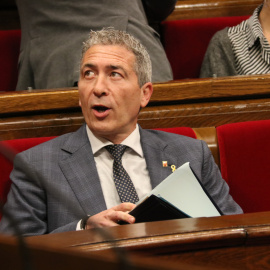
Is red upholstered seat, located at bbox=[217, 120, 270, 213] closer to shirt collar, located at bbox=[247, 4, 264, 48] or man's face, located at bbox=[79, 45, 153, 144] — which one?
man's face, located at bbox=[79, 45, 153, 144]

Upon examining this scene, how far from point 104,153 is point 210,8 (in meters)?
0.58

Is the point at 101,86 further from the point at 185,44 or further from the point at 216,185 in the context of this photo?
the point at 185,44

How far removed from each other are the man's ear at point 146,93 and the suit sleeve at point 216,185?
10 centimetres

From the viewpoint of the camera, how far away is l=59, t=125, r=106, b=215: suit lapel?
62cm

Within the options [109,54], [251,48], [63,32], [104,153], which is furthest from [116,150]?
[251,48]

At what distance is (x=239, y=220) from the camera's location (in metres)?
0.41

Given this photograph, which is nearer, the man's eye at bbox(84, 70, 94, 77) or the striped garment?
the man's eye at bbox(84, 70, 94, 77)

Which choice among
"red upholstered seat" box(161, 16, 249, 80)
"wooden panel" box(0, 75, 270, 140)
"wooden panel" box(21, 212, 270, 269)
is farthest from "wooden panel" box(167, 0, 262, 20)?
"wooden panel" box(21, 212, 270, 269)

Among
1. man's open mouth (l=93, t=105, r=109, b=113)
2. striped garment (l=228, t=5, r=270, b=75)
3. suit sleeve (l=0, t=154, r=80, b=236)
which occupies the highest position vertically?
striped garment (l=228, t=5, r=270, b=75)

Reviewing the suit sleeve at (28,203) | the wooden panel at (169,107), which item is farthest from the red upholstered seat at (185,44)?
the suit sleeve at (28,203)

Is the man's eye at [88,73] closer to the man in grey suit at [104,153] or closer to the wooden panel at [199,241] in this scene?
the man in grey suit at [104,153]

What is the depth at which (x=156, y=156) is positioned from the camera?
2.24 feet

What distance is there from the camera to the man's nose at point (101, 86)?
26.0 inches

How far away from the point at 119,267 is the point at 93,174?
0.46 meters
